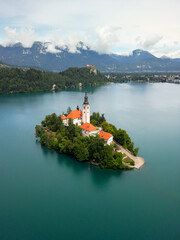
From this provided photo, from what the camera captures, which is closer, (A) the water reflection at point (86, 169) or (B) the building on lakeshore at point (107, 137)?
(A) the water reflection at point (86, 169)

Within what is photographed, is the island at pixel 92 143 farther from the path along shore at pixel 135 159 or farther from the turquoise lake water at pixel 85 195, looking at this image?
the turquoise lake water at pixel 85 195

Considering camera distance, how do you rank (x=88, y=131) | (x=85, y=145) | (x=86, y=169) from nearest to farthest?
1. (x=86, y=169)
2. (x=85, y=145)
3. (x=88, y=131)

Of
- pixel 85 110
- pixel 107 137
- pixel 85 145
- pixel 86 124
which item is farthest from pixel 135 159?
pixel 85 110

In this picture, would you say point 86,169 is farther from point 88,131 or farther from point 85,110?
point 85,110

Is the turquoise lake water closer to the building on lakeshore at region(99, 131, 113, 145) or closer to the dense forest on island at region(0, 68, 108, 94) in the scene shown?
the building on lakeshore at region(99, 131, 113, 145)

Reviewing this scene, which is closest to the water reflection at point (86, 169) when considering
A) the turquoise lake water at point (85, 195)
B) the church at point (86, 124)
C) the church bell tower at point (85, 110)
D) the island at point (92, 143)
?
the turquoise lake water at point (85, 195)

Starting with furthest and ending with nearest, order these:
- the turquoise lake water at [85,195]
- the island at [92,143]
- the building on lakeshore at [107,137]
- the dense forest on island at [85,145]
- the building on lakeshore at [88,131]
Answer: the building on lakeshore at [88,131], the building on lakeshore at [107,137], the island at [92,143], the dense forest on island at [85,145], the turquoise lake water at [85,195]
